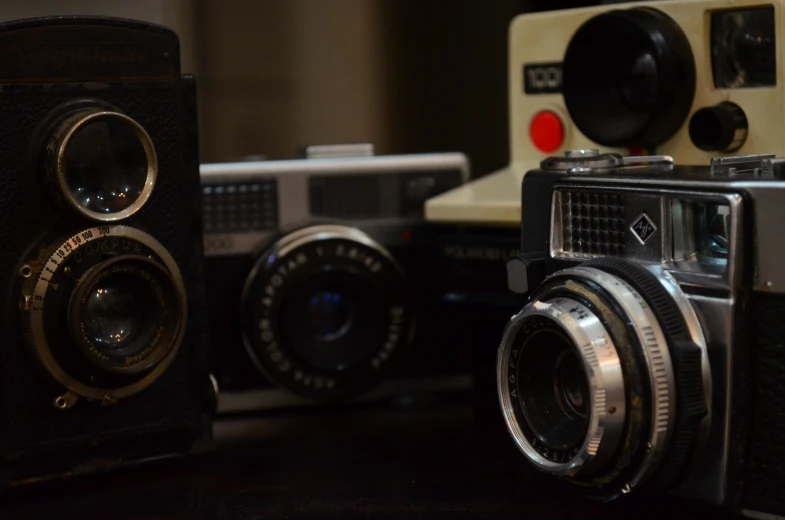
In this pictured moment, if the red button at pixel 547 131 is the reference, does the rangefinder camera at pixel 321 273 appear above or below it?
below

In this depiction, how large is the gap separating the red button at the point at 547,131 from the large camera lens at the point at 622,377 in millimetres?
314

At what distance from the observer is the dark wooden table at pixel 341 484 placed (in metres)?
0.77

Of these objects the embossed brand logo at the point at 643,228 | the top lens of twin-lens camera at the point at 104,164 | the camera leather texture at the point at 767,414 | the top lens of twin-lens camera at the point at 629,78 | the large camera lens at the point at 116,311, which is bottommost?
the camera leather texture at the point at 767,414

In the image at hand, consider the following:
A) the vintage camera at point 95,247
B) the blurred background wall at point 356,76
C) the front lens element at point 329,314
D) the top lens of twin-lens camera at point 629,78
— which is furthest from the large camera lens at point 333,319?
the blurred background wall at point 356,76

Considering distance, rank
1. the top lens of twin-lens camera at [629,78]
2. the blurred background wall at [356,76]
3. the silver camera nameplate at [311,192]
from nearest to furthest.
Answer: the top lens of twin-lens camera at [629,78]
the silver camera nameplate at [311,192]
the blurred background wall at [356,76]

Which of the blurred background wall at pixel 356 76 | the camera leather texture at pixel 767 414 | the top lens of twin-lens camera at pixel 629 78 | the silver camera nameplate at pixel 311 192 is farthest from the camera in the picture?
the blurred background wall at pixel 356 76

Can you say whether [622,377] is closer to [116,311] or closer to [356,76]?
[116,311]

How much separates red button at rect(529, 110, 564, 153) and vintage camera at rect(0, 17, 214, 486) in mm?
326

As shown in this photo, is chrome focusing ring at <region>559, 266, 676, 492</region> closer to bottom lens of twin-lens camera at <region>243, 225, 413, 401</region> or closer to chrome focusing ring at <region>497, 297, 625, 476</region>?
chrome focusing ring at <region>497, 297, 625, 476</region>

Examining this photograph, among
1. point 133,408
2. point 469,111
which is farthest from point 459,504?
point 469,111

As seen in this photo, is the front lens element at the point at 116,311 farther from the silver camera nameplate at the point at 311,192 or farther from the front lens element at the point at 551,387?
the front lens element at the point at 551,387

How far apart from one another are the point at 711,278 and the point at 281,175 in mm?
436

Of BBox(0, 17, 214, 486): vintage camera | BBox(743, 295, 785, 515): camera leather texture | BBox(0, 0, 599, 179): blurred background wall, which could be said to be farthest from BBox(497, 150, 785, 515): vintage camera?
BBox(0, 0, 599, 179): blurred background wall

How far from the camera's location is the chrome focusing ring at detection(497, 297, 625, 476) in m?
0.69
